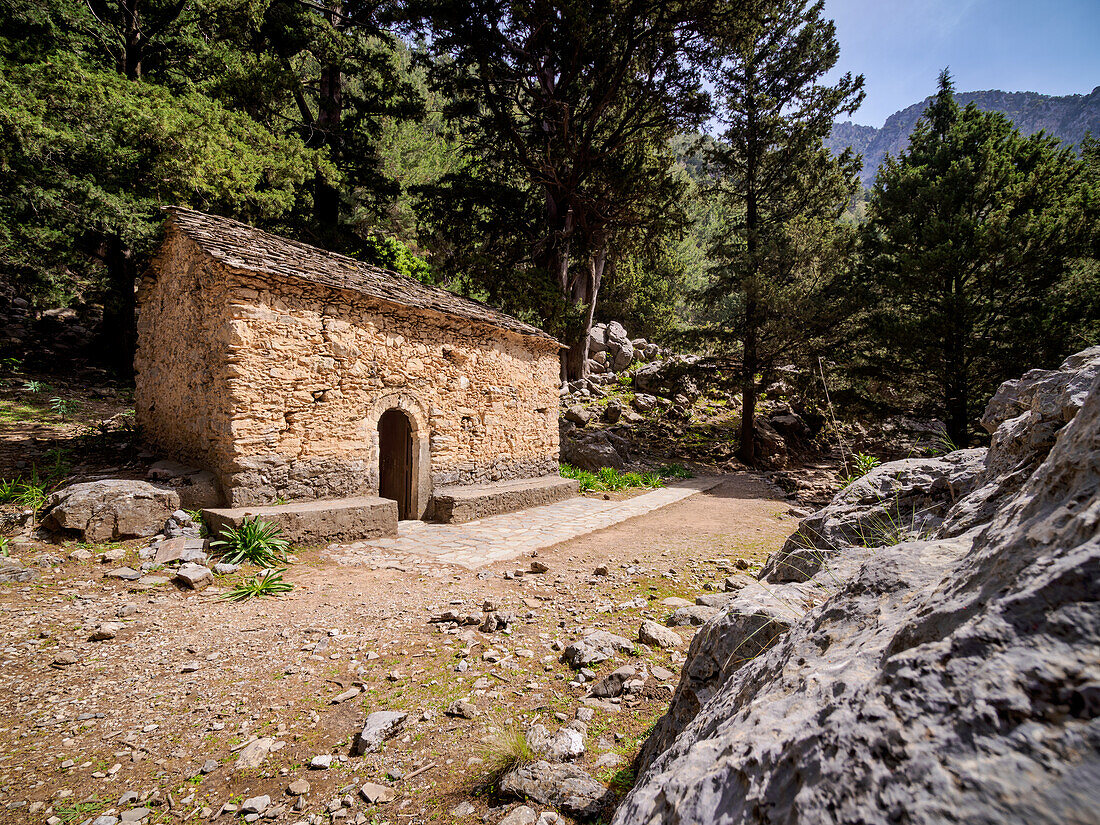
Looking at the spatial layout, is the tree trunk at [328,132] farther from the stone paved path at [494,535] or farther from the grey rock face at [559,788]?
the grey rock face at [559,788]

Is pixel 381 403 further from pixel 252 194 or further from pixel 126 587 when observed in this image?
pixel 252 194

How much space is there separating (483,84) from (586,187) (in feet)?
14.2

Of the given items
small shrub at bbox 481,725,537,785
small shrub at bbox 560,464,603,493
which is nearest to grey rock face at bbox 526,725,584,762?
small shrub at bbox 481,725,537,785

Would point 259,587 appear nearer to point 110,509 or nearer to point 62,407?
point 110,509

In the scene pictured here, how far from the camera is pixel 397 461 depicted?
912cm

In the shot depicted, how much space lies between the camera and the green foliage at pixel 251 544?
17.6 feet

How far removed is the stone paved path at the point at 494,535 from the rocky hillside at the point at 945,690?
16.4 ft

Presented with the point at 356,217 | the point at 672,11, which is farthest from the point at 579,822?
the point at 356,217

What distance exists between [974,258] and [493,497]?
13.4 meters

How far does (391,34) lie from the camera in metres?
13.9

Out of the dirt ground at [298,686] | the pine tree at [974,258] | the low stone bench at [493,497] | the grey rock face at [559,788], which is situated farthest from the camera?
the pine tree at [974,258]

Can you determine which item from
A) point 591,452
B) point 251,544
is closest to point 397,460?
point 251,544

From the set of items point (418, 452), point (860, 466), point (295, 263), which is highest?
point (295, 263)

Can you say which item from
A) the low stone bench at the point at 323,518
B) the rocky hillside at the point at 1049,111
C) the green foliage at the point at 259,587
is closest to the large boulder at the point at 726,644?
the green foliage at the point at 259,587
